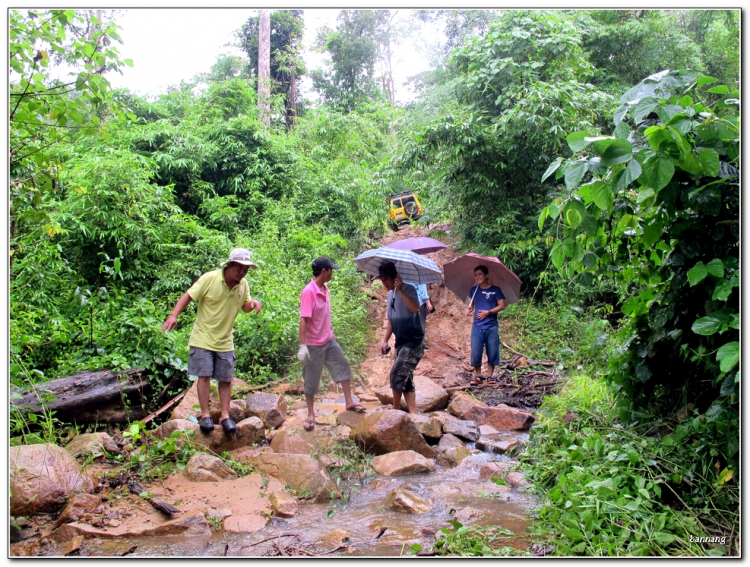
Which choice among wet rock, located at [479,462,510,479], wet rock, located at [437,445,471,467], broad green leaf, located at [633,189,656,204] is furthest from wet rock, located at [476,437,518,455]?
broad green leaf, located at [633,189,656,204]

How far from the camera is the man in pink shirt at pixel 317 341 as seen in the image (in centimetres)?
514

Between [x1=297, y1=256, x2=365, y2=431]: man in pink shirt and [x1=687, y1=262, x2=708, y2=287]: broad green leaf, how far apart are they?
303 cm

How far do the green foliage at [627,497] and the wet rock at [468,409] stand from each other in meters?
1.98

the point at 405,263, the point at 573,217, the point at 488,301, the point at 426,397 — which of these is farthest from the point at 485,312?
the point at 573,217

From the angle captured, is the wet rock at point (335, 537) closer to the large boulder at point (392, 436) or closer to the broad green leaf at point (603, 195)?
the large boulder at point (392, 436)

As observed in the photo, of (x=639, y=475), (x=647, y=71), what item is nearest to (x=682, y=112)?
(x=639, y=475)

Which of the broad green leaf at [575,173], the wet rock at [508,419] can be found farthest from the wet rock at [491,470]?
the broad green leaf at [575,173]

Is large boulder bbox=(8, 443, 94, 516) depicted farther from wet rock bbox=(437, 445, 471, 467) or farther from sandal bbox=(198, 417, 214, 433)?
wet rock bbox=(437, 445, 471, 467)

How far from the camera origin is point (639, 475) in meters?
3.18

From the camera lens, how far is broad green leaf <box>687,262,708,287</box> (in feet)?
9.18

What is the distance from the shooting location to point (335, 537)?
325 cm

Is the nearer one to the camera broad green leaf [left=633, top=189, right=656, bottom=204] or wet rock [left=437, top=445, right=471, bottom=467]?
broad green leaf [left=633, top=189, right=656, bottom=204]

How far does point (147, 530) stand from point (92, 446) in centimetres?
123

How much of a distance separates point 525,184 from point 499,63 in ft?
7.74
